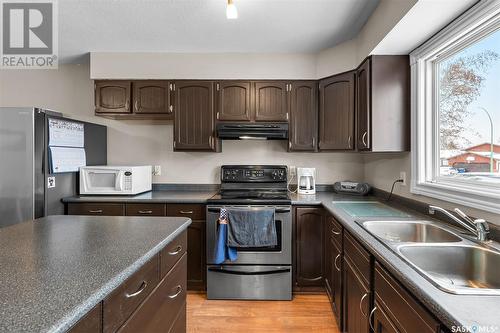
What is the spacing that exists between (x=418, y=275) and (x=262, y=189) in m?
2.18

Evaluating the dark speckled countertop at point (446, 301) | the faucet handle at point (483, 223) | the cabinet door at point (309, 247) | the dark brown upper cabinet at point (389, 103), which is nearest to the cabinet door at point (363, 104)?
the dark brown upper cabinet at point (389, 103)

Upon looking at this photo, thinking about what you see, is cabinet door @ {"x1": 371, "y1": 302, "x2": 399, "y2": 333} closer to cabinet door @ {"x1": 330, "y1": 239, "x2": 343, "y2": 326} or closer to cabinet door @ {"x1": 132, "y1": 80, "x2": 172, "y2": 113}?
cabinet door @ {"x1": 330, "y1": 239, "x2": 343, "y2": 326}

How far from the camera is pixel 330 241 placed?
2.37 m

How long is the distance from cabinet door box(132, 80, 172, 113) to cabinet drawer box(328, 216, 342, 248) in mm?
2002

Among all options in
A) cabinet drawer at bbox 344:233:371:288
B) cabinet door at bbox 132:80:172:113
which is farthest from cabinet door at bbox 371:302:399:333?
cabinet door at bbox 132:80:172:113

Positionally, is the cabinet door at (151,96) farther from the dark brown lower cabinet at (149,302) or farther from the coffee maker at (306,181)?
the dark brown lower cabinet at (149,302)

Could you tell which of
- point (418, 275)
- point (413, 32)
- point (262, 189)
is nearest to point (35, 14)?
point (262, 189)

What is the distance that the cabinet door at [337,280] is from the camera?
1.96 meters

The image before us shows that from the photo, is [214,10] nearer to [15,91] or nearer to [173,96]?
[173,96]

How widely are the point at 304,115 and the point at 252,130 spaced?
594 mm

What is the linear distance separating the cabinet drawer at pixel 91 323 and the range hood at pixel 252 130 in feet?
7.09

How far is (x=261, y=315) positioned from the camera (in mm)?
2244

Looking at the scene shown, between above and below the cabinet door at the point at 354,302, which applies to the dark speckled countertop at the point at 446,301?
above

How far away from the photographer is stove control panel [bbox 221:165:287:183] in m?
3.08
